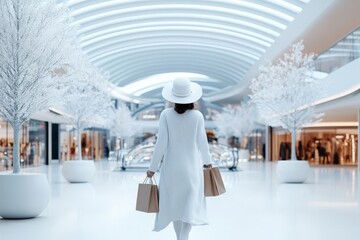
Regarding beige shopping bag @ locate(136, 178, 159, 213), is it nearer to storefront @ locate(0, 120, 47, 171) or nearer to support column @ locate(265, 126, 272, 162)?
storefront @ locate(0, 120, 47, 171)

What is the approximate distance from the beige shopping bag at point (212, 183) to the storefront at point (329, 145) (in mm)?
35873

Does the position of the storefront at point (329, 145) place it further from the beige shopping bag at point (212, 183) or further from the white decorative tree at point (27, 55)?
the beige shopping bag at point (212, 183)

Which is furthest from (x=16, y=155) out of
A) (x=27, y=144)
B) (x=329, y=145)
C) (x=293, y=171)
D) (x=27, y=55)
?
(x=329, y=145)

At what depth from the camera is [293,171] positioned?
62.3 feet

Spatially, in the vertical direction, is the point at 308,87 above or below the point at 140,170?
above

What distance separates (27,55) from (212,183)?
5292mm

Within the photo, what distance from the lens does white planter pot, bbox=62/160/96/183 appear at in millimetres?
19594

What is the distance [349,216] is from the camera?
10188 millimetres

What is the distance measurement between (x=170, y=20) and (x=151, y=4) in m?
2.98

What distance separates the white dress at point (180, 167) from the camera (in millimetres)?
5930

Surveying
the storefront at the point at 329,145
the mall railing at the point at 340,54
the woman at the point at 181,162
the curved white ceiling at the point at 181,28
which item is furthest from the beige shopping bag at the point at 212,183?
the storefront at the point at 329,145

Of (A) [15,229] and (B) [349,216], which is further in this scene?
(B) [349,216]

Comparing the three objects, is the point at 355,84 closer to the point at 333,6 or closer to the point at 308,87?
the point at 308,87

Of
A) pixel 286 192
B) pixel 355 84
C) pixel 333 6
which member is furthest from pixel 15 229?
pixel 355 84
